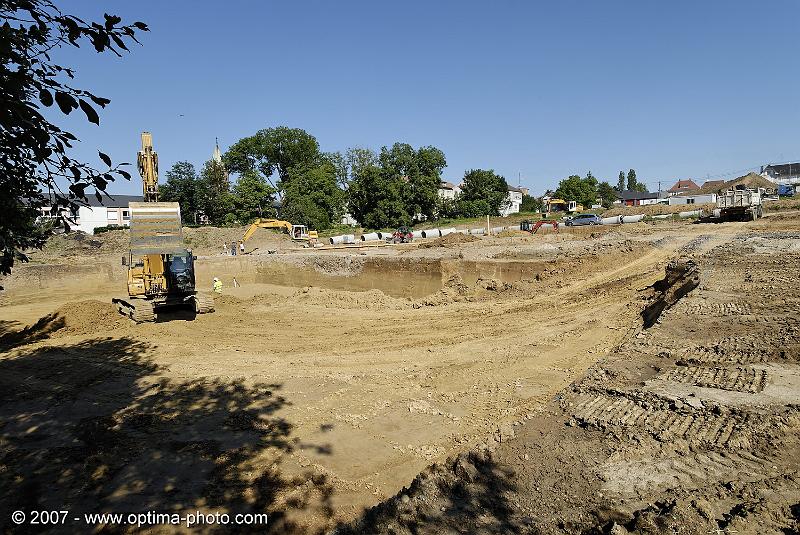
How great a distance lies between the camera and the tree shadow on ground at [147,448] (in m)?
5.37

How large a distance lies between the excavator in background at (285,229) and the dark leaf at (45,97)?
3352cm

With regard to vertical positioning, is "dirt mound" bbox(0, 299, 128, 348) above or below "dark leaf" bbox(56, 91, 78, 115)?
below

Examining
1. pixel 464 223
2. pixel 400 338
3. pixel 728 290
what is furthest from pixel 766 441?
pixel 464 223

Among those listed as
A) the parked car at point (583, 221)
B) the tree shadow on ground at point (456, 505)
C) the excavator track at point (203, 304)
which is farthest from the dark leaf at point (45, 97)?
the parked car at point (583, 221)

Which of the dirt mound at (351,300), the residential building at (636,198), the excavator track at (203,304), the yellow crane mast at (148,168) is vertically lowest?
the dirt mound at (351,300)

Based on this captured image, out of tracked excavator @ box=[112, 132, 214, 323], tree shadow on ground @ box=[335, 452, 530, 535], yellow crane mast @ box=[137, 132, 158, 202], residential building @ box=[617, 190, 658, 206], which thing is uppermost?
residential building @ box=[617, 190, 658, 206]

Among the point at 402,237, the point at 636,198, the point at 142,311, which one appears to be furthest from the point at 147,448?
the point at 636,198

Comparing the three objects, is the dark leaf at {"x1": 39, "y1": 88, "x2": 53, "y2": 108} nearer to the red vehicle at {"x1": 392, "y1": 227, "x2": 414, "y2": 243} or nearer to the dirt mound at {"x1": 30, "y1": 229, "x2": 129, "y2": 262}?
the dirt mound at {"x1": 30, "y1": 229, "x2": 129, "y2": 262}

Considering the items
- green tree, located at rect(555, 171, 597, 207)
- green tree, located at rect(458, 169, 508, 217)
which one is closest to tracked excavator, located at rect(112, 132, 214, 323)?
green tree, located at rect(458, 169, 508, 217)

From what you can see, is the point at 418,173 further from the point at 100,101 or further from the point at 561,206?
the point at 100,101

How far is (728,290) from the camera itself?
10.3m

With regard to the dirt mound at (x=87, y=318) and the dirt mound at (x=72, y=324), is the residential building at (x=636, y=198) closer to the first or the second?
the dirt mound at (x=87, y=318)

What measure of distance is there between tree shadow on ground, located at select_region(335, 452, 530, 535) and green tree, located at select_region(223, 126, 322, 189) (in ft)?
218

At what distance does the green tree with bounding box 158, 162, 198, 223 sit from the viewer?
50938 millimetres
